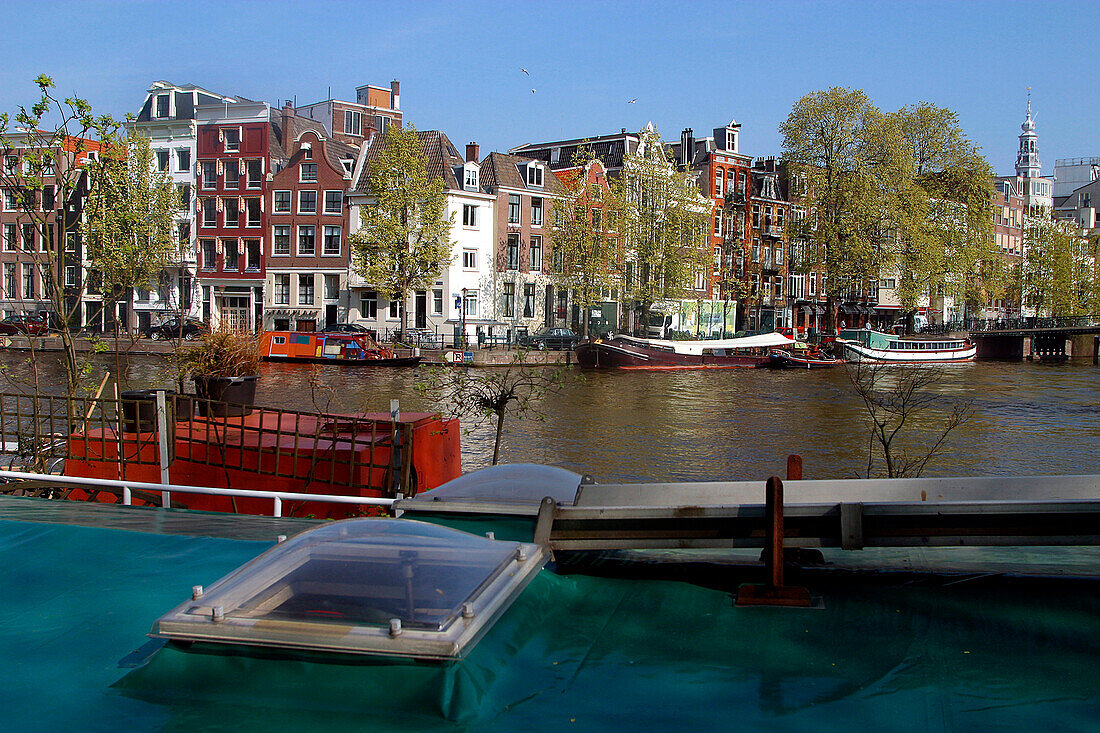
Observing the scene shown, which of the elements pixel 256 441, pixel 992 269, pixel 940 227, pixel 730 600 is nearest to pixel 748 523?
pixel 730 600

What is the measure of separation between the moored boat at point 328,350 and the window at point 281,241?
12.4m

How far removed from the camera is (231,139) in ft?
167

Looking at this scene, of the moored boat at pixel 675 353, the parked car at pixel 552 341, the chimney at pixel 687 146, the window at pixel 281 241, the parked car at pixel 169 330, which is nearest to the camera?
the parked car at pixel 552 341

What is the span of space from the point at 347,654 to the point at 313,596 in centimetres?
34

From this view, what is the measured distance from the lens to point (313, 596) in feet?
10.7

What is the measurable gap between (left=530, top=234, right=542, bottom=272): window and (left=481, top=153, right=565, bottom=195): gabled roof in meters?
2.50

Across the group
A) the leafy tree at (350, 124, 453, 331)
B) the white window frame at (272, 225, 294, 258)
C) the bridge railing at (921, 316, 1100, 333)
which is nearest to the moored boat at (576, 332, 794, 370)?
the leafy tree at (350, 124, 453, 331)

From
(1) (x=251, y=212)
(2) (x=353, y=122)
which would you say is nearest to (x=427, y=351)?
(1) (x=251, y=212)

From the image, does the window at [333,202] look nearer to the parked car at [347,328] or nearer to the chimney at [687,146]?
the parked car at [347,328]

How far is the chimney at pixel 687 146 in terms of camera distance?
5991 cm

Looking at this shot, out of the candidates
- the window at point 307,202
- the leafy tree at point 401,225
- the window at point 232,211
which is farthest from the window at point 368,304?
the window at point 232,211

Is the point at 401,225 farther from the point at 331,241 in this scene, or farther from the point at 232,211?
the point at 232,211

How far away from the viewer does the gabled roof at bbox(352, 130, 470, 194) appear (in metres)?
47.9

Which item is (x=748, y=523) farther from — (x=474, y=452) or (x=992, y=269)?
(x=992, y=269)
